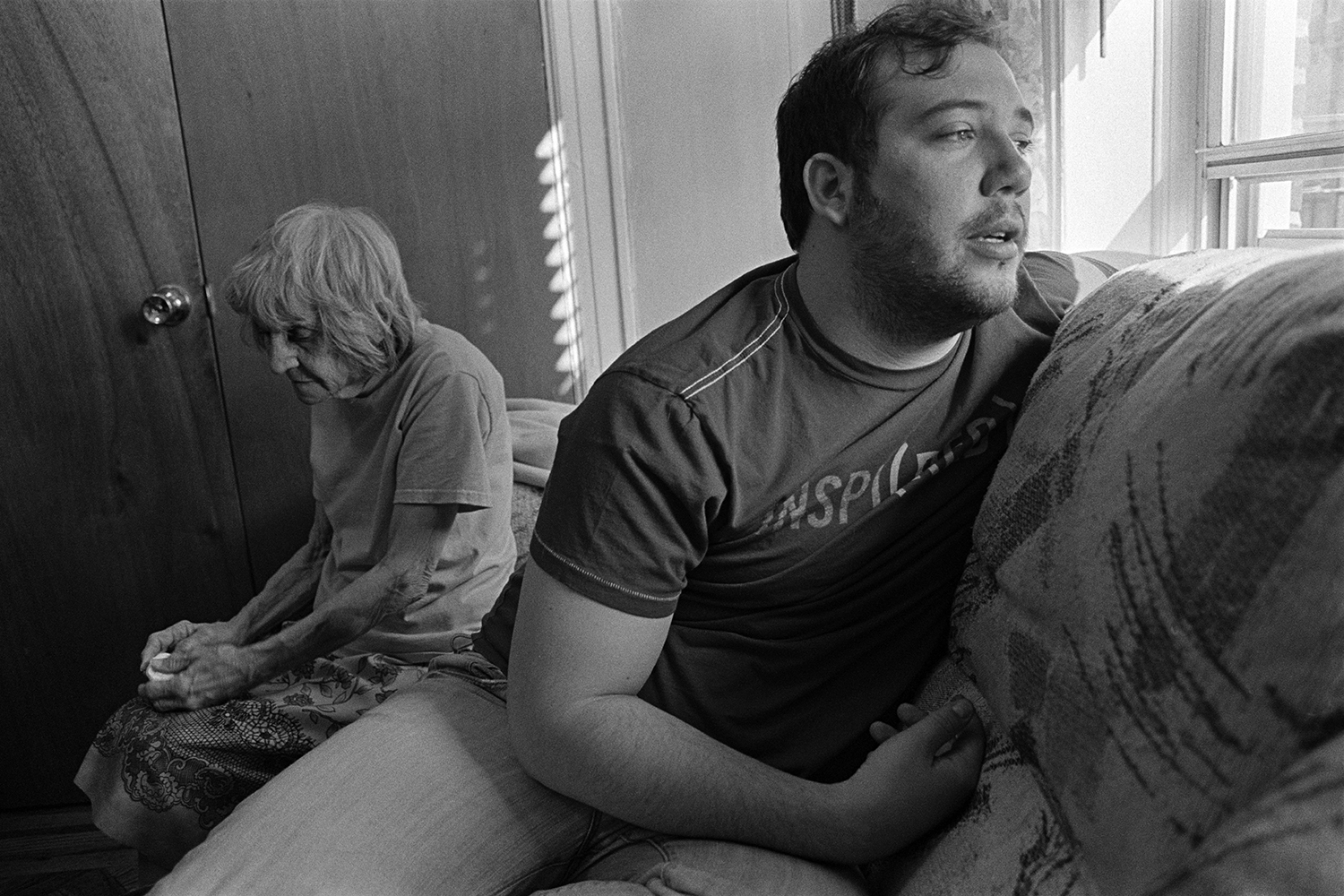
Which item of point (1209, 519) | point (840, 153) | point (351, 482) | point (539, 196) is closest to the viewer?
point (1209, 519)

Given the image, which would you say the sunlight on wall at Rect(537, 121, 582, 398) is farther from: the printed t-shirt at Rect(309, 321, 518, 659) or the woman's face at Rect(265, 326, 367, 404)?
the woman's face at Rect(265, 326, 367, 404)

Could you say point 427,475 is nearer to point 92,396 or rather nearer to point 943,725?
point 943,725

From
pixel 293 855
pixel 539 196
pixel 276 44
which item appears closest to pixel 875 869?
pixel 293 855

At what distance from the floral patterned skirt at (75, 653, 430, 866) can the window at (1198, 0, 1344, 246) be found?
1.37 metres

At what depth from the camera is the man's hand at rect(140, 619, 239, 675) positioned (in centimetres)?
175

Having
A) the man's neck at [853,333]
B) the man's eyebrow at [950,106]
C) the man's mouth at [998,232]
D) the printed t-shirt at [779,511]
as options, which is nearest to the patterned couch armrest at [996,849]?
the printed t-shirt at [779,511]

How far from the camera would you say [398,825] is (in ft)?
3.62

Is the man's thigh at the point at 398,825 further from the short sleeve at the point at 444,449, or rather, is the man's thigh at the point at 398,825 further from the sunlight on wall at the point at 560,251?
the sunlight on wall at the point at 560,251

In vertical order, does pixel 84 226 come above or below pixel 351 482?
above

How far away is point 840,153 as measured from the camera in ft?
4.01

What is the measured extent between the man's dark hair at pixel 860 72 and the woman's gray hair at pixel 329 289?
78 centimetres

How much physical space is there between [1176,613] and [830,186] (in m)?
0.72

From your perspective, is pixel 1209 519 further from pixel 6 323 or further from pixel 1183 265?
pixel 6 323

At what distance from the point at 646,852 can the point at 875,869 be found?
226mm
